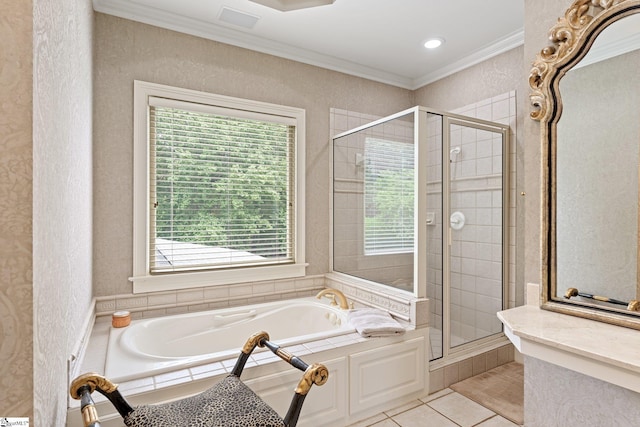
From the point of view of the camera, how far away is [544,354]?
1.31m

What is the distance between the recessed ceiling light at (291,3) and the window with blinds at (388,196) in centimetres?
105

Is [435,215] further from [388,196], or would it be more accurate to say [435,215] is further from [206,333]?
[206,333]

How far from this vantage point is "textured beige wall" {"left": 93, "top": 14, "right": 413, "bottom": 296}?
2.30m

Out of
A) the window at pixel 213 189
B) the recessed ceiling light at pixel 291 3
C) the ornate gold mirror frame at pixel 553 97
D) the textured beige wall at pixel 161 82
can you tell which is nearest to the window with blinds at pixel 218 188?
the window at pixel 213 189

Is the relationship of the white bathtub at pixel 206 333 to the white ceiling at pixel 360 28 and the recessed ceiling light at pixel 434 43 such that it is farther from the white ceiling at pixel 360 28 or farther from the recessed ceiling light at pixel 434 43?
the recessed ceiling light at pixel 434 43

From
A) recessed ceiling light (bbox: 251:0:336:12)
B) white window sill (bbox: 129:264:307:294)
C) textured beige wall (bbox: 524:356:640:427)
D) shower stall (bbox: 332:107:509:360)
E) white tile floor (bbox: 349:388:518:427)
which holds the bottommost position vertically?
white tile floor (bbox: 349:388:518:427)

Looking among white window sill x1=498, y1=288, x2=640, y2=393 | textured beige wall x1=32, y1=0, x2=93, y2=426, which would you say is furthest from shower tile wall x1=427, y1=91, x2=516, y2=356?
textured beige wall x1=32, y1=0, x2=93, y2=426

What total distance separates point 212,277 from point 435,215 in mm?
1732

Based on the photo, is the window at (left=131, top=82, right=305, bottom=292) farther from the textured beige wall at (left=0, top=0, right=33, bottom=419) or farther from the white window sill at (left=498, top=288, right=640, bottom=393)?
the white window sill at (left=498, top=288, right=640, bottom=393)

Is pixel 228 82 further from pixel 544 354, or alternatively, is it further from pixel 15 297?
pixel 544 354

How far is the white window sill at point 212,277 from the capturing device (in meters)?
2.44

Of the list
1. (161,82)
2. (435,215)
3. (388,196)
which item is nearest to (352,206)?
(388,196)

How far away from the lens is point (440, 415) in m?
2.09

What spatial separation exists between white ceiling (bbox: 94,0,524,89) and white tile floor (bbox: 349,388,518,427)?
8.66 feet
